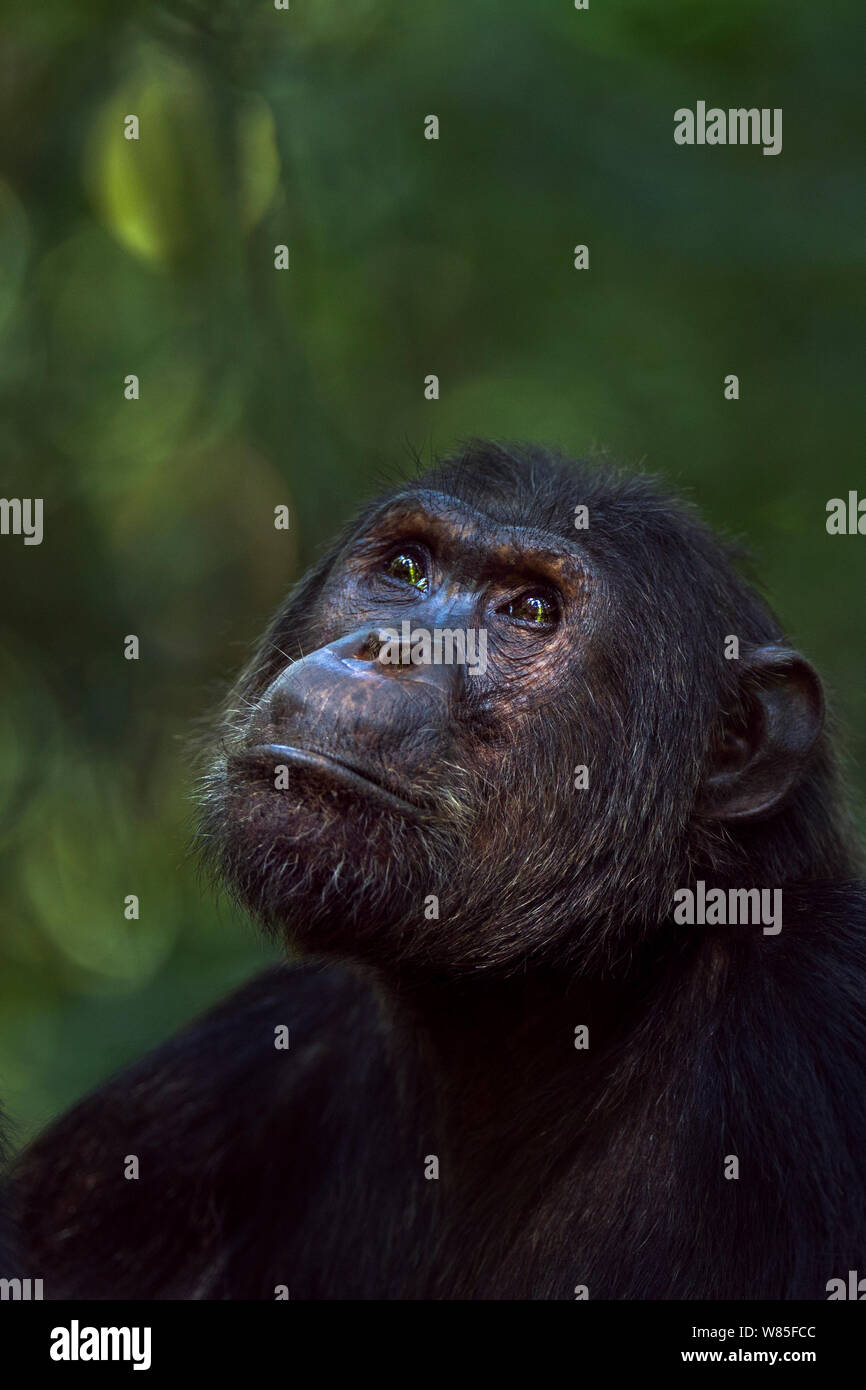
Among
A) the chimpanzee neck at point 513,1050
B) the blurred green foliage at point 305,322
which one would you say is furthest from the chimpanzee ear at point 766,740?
the blurred green foliage at point 305,322

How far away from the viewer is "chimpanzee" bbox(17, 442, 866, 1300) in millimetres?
5031

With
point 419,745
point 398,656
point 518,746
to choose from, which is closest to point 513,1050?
point 518,746

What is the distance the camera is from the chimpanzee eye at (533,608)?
5637 mm

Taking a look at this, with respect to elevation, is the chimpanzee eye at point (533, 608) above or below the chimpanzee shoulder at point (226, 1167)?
above

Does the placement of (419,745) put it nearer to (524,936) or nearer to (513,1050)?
(524,936)

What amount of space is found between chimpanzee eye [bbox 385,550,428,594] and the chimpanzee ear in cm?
114

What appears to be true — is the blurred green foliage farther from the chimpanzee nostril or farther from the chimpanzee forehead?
the chimpanzee nostril

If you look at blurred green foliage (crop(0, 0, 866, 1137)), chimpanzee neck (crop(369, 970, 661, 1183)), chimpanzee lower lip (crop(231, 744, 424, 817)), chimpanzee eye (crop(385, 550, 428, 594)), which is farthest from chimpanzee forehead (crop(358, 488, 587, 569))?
blurred green foliage (crop(0, 0, 866, 1137))

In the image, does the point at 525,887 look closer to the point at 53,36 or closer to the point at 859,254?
the point at 859,254

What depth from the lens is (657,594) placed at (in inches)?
225

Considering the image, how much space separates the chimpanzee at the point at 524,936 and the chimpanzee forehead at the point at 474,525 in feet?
0.05

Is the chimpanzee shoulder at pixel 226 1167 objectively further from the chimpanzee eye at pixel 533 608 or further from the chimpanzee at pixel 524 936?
the chimpanzee eye at pixel 533 608

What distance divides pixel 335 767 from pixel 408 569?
1079mm

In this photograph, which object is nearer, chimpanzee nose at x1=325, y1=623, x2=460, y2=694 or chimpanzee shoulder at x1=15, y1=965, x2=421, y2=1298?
chimpanzee nose at x1=325, y1=623, x2=460, y2=694
